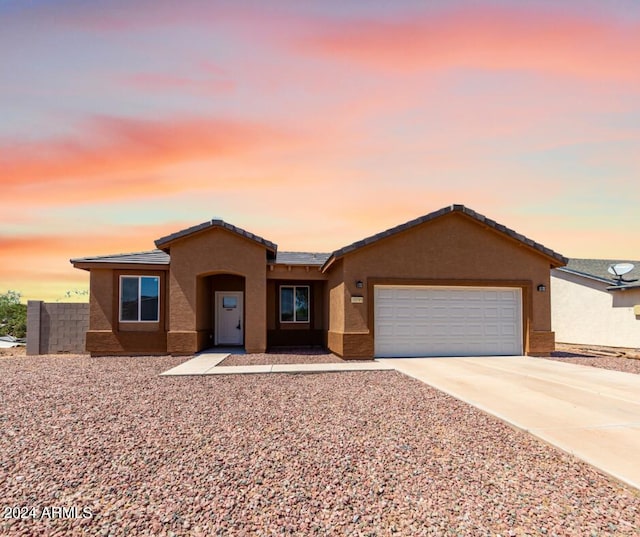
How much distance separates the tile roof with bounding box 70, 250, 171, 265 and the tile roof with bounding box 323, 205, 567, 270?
605cm

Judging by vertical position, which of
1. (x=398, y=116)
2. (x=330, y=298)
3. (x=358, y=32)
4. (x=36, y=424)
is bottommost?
(x=36, y=424)

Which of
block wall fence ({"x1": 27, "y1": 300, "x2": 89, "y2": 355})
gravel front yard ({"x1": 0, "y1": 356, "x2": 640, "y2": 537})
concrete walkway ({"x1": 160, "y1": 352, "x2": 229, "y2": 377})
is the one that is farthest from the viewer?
block wall fence ({"x1": 27, "y1": 300, "x2": 89, "y2": 355})

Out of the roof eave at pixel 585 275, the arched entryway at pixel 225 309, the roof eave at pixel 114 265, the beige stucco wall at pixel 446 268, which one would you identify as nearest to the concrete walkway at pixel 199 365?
the arched entryway at pixel 225 309

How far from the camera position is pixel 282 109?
10.8 m

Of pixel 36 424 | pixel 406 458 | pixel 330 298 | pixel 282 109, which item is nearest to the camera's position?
pixel 406 458

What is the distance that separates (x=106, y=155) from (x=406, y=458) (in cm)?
1224

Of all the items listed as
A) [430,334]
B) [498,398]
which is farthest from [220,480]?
[430,334]

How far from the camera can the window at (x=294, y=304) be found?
1780cm

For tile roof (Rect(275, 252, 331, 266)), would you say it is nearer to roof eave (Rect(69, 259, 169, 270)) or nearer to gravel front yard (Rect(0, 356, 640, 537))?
roof eave (Rect(69, 259, 169, 270))

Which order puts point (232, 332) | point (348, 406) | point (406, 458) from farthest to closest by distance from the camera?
point (232, 332)
point (348, 406)
point (406, 458)

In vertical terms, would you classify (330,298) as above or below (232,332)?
above

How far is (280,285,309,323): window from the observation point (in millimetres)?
17797

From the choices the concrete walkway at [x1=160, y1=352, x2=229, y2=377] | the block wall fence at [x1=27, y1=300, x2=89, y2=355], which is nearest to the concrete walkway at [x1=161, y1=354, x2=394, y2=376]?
the concrete walkway at [x1=160, y1=352, x2=229, y2=377]

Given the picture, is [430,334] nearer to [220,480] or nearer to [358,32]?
[358,32]
